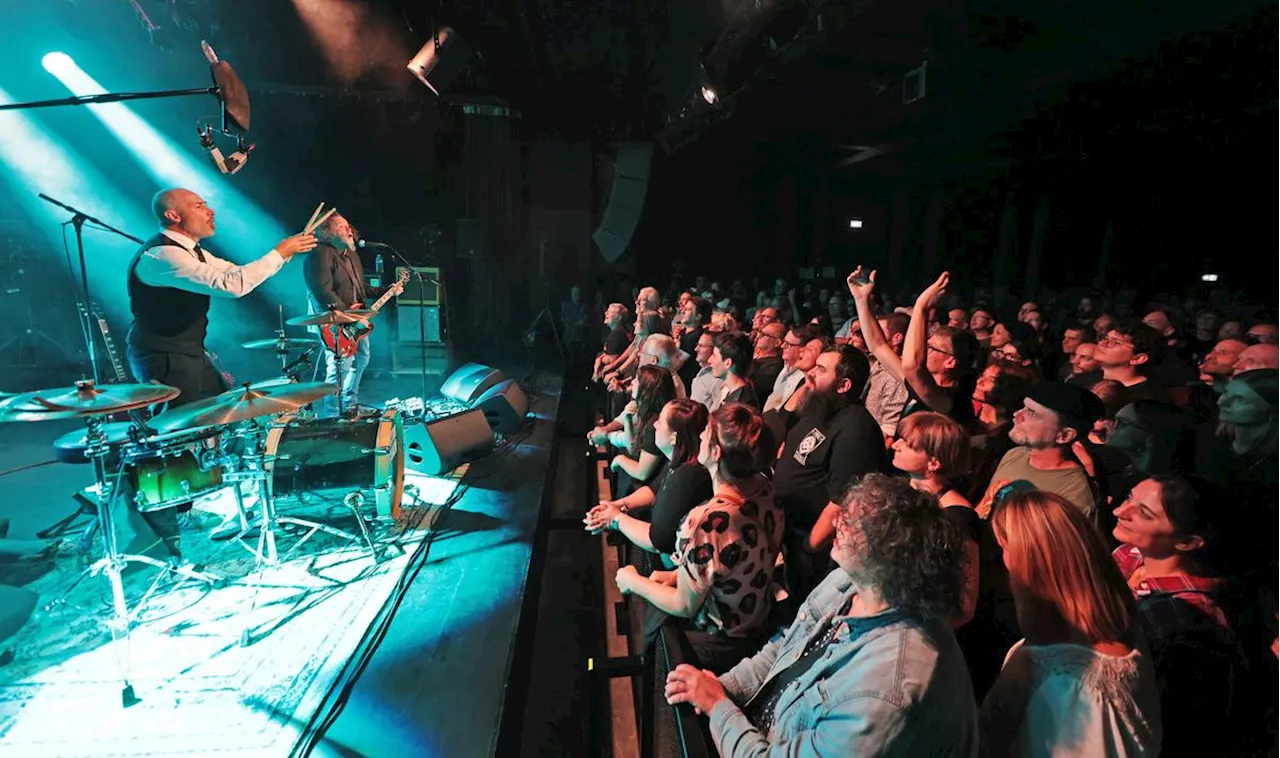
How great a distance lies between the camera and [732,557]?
6.22 feet

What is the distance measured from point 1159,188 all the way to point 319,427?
12.8 metres

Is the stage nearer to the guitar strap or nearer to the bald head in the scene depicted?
the bald head

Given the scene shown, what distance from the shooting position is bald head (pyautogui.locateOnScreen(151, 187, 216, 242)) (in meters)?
3.59

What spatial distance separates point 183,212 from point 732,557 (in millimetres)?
3909

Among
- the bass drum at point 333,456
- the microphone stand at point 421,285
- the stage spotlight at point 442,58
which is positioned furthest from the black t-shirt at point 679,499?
the stage spotlight at point 442,58

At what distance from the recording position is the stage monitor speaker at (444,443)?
482cm

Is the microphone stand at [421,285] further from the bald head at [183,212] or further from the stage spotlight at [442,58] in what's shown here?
the stage spotlight at [442,58]

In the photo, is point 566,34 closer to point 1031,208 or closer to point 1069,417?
point 1069,417

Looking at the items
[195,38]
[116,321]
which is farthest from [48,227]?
[195,38]

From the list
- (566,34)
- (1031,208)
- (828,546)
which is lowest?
(828,546)

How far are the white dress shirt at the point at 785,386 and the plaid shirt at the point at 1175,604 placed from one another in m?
1.97

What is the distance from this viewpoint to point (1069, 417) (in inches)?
88.0

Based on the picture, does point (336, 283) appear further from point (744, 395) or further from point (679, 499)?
point (679, 499)

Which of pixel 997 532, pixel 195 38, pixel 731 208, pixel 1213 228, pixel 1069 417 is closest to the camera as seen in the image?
pixel 997 532
